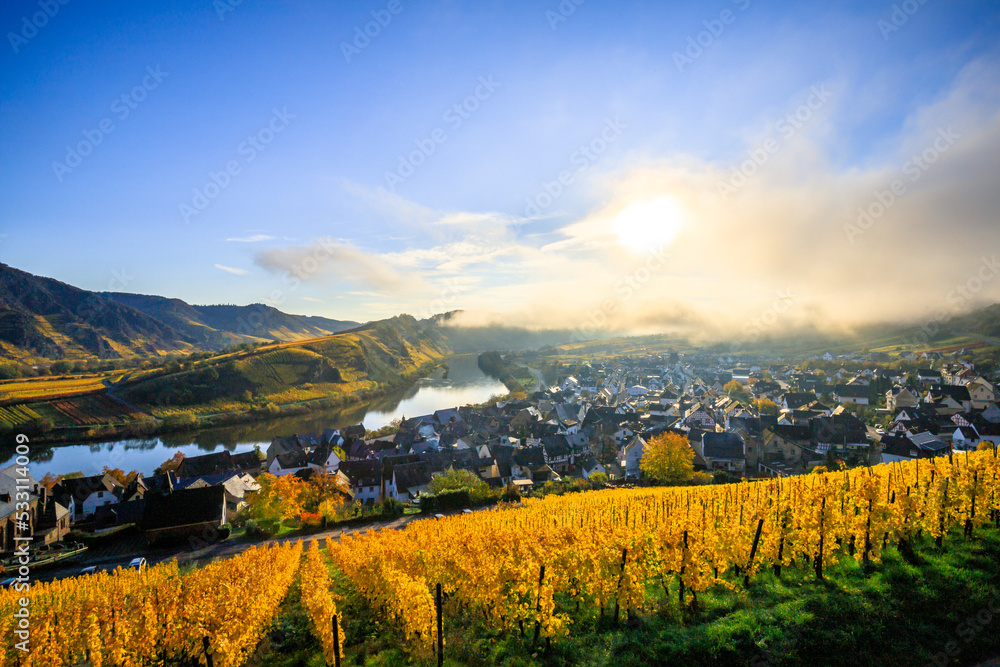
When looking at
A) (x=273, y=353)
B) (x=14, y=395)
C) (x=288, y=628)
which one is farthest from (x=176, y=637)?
(x=273, y=353)

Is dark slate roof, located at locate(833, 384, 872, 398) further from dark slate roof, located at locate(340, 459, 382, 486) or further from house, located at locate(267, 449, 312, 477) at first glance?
house, located at locate(267, 449, 312, 477)

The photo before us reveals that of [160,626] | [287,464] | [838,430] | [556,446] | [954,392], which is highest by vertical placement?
[160,626]

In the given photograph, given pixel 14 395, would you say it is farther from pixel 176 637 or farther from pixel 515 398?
pixel 176 637

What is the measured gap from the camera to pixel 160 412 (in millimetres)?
93000

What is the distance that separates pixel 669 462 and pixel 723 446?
11.4 metres

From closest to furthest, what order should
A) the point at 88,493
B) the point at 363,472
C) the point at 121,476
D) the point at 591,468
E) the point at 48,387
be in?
the point at 88,493 < the point at 363,472 < the point at 591,468 < the point at 121,476 < the point at 48,387

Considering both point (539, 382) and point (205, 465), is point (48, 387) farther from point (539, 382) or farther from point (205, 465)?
point (539, 382)

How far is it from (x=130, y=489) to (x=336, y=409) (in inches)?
2348

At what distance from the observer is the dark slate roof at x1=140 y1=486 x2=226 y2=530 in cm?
2931

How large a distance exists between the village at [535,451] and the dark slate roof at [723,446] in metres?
0.12

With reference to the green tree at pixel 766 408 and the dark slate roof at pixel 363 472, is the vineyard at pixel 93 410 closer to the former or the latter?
the dark slate roof at pixel 363 472

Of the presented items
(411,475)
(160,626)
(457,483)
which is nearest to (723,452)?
(457,483)

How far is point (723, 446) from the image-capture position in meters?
49.1

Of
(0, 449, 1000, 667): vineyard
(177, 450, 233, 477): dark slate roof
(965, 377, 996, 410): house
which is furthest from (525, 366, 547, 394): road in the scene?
(0, 449, 1000, 667): vineyard
